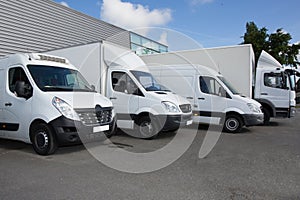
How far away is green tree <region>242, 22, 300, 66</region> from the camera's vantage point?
1011 inches

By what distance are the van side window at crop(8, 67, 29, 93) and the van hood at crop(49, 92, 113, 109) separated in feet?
3.41

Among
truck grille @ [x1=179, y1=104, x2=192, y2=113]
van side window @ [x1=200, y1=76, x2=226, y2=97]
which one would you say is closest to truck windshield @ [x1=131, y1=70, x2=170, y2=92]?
truck grille @ [x1=179, y1=104, x2=192, y2=113]

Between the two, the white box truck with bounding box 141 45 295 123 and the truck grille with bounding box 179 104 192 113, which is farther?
the white box truck with bounding box 141 45 295 123

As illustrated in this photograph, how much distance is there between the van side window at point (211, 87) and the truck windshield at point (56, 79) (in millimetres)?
4486

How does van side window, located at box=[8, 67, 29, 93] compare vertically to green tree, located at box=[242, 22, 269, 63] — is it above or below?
below

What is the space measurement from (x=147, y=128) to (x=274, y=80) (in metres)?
6.44

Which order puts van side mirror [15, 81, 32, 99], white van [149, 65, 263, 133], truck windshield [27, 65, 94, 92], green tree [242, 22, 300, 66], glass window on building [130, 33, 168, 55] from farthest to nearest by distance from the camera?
green tree [242, 22, 300, 66]
glass window on building [130, 33, 168, 55]
white van [149, 65, 263, 133]
truck windshield [27, 65, 94, 92]
van side mirror [15, 81, 32, 99]

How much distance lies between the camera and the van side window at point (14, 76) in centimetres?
583

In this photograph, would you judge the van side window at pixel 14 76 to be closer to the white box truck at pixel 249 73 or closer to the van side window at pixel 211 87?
the van side window at pixel 211 87

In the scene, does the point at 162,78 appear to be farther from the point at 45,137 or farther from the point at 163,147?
the point at 45,137

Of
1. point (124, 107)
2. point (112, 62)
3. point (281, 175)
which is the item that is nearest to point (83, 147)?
point (124, 107)

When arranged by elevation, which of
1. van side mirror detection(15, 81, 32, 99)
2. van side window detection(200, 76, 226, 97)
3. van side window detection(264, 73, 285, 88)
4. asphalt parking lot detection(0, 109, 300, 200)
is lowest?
asphalt parking lot detection(0, 109, 300, 200)

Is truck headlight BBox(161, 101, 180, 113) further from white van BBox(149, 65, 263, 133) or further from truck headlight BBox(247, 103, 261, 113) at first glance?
truck headlight BBox(247, 103, 261, 113)

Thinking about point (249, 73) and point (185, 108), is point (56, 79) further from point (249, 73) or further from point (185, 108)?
point (249, 73)
